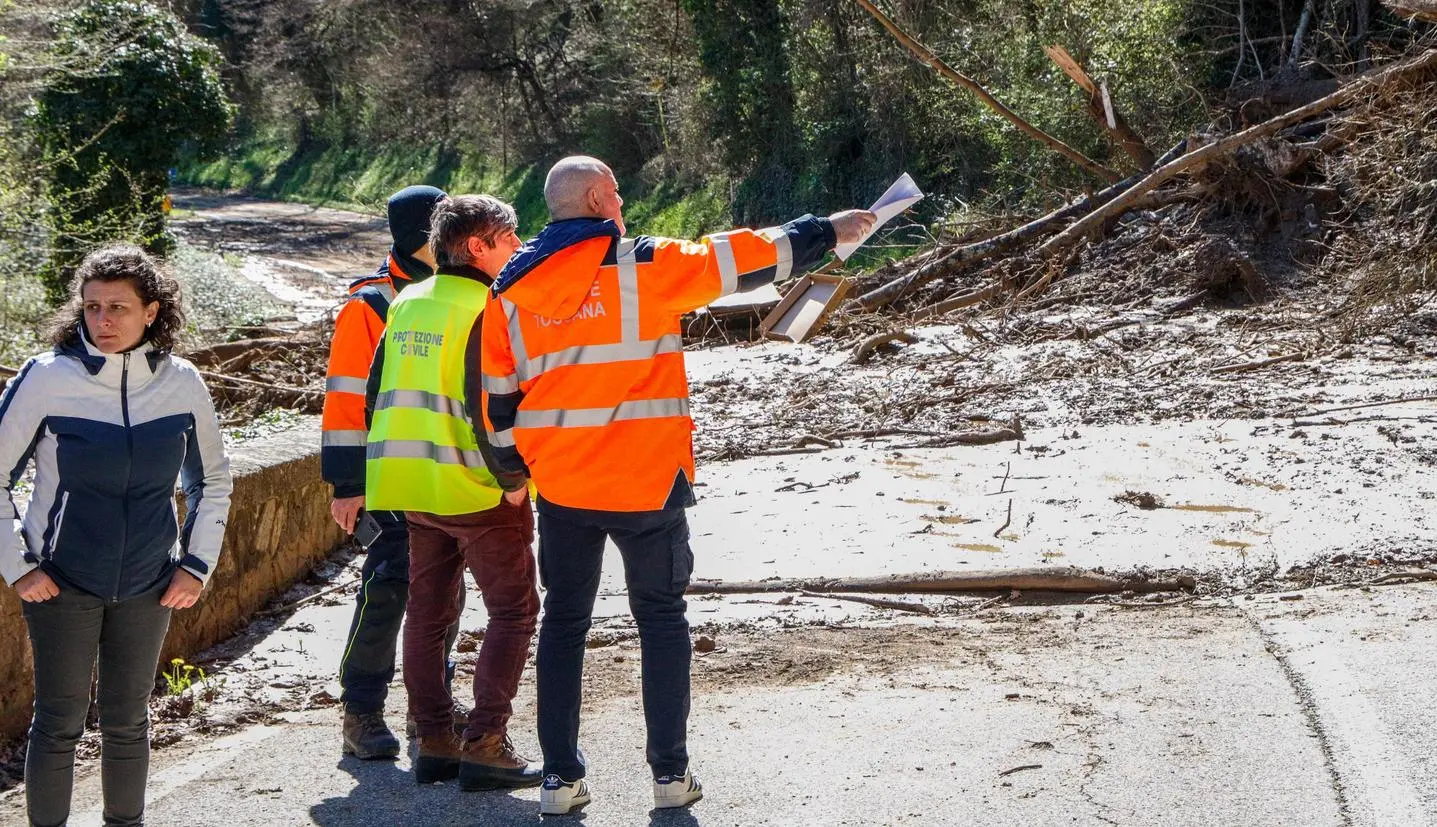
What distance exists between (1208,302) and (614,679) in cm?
879

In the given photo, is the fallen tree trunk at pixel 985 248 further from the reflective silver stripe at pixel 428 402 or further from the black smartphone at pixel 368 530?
the reflective silver stripe at pixel 428 402

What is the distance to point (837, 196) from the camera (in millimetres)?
24766

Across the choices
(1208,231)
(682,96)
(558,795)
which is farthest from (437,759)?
(682,96)

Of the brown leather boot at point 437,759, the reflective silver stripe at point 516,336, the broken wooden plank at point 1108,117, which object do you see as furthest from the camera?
the broken wooden plank at point 1108,117

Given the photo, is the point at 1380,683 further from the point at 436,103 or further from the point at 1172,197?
the point at 436,103

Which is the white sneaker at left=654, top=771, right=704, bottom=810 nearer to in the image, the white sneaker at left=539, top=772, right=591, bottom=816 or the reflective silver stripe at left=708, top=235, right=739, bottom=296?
the white sneaker at left=539, top=772, right=591, bottom=816

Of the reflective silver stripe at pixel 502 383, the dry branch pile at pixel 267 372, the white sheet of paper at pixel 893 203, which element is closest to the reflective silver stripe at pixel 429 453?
the reflective silver stripe at pixel 502 383

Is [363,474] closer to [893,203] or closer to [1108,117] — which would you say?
[893,203]

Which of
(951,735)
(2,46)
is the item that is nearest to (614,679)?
(951,735)

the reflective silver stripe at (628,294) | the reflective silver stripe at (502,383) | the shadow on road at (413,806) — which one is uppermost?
the reflective silver stripe at (628,294)

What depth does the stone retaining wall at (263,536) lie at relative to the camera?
20.2 ft

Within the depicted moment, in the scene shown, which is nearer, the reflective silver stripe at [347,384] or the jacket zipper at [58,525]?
the jacket zipper at [58,525]

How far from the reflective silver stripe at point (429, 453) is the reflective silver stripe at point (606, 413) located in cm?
43

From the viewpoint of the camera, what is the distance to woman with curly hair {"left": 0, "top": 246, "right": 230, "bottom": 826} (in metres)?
3.73
